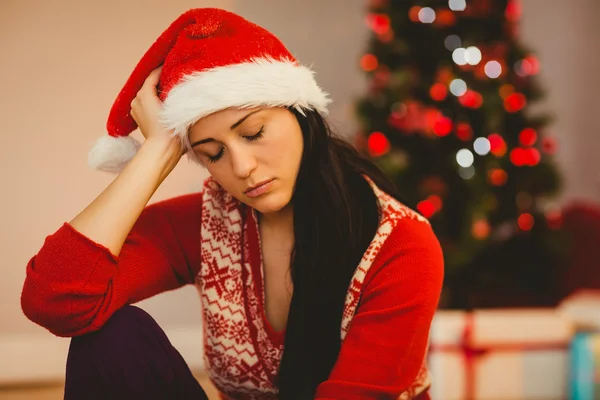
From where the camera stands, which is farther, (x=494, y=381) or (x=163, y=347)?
(x=494, y=381)

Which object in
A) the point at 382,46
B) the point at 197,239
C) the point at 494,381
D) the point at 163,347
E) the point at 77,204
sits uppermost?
the point at 382,46

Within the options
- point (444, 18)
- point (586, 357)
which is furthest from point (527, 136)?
point (586, 357)

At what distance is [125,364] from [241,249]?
305 millimetres

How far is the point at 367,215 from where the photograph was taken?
985 millimetres

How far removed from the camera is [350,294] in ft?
3.08

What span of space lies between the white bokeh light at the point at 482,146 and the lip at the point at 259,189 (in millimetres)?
1437

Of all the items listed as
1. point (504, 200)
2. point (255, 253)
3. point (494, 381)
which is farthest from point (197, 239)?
point (504, 200)

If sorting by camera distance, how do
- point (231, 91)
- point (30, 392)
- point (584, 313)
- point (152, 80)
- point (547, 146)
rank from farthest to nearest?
point (547, 146) → point (584, 313) → point (30, 392) → point (152, 80) → point (231, 91)

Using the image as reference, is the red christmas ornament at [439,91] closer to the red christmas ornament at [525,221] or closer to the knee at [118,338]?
the red christmas ornament at [525,221]

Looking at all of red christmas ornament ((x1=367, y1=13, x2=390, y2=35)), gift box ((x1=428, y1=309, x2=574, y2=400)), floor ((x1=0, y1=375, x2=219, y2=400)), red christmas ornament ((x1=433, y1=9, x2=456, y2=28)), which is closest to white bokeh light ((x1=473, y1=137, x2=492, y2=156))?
red christmas ornament ((x1=433, y1=9, x2=456, y2=28))

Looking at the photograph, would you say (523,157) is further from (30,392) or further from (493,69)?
(30,392)

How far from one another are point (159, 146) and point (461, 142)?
57.9 inches

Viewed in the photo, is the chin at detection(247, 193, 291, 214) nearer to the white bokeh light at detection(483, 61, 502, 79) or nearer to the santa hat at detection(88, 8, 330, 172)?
the santa hat at detection(88, 8, 330, 172)

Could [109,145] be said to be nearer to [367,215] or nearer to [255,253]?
[255,253]
